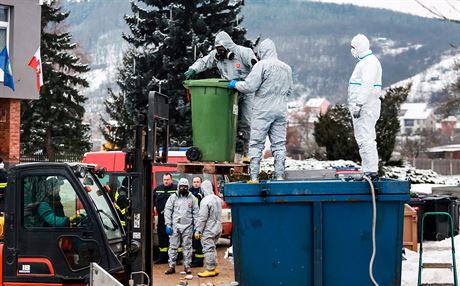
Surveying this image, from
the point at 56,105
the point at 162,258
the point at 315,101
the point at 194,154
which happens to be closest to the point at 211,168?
the point at 194,154

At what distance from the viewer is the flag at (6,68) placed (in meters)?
21.6

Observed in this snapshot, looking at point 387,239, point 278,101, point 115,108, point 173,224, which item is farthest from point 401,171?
point 387,239

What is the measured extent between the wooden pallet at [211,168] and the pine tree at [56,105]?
2339 centimetres

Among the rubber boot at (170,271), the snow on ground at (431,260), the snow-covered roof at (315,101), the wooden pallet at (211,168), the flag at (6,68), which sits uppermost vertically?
the snow-covered roof at (315,101)

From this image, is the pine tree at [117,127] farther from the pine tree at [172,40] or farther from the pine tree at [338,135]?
the pine tree at [338,135]

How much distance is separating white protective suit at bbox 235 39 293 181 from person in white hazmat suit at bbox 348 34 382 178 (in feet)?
3.93

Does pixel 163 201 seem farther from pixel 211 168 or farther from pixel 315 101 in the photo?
pixel 315 101

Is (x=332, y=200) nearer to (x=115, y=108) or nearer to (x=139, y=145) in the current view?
(x=139, y=145)

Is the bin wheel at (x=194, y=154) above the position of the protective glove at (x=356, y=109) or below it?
below

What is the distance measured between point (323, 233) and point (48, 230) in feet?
8.56

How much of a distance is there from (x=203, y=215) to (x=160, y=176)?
3101mm

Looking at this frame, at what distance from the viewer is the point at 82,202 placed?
723 centimetres

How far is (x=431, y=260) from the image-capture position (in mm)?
11875

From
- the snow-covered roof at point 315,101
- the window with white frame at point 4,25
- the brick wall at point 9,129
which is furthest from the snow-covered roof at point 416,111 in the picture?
the window with white frame at point 4,25
